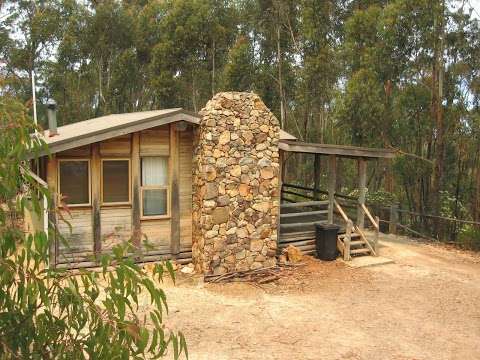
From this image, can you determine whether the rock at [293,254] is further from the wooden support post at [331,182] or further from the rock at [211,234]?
the rock at [211,234]

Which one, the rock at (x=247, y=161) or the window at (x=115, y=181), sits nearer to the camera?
the window at (x=115, y=181)

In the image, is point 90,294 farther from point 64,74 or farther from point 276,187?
point 64,74

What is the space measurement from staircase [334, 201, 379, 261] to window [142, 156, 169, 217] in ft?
15.0

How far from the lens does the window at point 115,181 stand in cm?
1002

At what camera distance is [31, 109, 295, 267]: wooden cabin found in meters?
9.64

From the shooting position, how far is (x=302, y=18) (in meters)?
23.3

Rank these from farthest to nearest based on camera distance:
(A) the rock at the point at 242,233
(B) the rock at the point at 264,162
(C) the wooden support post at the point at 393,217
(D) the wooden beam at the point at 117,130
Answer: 1. (C) the wooden support post at the point at 393,217
2. (B) the rock at the point at 264,162
3. (A) the rock at the point at 242,233
4. (D) the wooden beam at the point at 117,130

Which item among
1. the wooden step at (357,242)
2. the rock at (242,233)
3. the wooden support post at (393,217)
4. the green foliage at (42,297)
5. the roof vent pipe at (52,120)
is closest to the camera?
the green foliage at (42,297)

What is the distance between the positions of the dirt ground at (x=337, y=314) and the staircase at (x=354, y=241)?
505mm

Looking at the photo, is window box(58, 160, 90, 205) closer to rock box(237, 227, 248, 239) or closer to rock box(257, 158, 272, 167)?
rock box(237, 227, 248, 239)

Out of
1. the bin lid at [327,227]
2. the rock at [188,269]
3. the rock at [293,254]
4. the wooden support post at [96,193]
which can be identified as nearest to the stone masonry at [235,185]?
the rock at [188,269]

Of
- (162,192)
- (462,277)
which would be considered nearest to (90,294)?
(162,192)

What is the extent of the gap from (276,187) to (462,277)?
4.84m

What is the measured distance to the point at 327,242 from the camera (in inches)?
466
